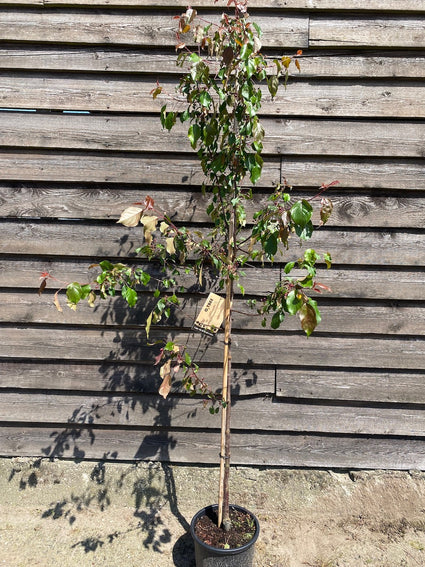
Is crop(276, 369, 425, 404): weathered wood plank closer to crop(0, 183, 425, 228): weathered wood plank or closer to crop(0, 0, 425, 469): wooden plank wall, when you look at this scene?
crop(0, 0, 425, 469): wooden plank wall

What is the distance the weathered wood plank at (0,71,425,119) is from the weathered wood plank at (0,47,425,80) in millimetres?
47

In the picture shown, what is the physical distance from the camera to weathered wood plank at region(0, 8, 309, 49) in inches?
96.2

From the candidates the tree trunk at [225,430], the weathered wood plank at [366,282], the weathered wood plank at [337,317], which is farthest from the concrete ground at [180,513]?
the weathered wood plank at [366,282]

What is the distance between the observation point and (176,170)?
2543 millimetres

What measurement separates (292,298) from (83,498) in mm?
2000

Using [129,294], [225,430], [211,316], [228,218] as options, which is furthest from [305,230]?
[225,430]

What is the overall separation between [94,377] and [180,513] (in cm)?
96

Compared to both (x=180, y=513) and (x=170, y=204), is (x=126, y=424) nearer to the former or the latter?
(x=180, y=513)

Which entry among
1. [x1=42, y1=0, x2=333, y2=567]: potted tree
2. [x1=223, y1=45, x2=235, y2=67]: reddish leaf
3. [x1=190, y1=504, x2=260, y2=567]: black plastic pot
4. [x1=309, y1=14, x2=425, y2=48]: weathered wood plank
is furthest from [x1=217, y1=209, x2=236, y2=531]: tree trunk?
[x1=309, y1=14, x2=425, y2=48]: weathered wood plank

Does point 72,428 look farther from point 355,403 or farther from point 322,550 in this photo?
point 355,403

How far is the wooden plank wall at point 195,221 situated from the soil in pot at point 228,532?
560mm

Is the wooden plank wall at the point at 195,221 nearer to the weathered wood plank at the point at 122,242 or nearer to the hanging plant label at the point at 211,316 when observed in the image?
the weathered wood plank at the point at 122,242

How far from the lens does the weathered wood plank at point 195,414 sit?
2.65 metres

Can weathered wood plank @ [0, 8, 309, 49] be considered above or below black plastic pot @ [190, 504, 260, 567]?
above
